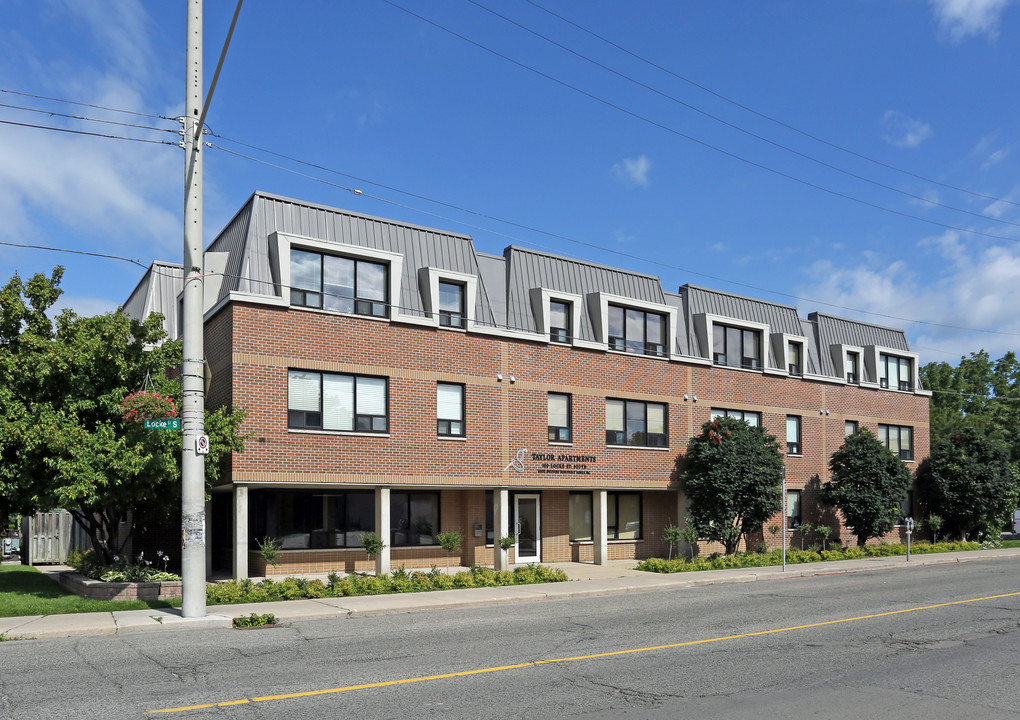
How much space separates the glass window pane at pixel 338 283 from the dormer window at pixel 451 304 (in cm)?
286

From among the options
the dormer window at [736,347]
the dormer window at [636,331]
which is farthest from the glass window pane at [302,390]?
the dormer window at [736,347]

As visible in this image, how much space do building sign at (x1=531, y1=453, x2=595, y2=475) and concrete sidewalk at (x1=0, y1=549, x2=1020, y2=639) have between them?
9.62ft

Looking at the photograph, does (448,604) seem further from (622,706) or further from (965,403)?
(965,403)

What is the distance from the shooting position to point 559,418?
27844mm

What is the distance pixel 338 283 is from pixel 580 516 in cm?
1193

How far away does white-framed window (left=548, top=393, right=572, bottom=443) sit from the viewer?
27656 millimetres

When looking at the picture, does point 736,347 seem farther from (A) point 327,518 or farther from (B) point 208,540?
(B) point 208,540

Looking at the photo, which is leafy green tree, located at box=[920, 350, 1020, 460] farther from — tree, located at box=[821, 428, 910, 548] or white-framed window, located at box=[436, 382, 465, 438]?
white-framed window, located at box=[436, 382, 465, 438]

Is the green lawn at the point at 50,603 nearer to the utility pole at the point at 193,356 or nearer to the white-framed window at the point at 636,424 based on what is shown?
the utility pole at the point at 193,356

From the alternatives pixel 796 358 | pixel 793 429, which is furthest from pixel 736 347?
pixel 793 429

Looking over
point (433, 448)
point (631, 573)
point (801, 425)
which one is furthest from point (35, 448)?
point (801, 425)

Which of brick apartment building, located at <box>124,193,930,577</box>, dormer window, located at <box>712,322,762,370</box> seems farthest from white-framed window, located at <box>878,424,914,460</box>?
dormer window, located at <box>712,322,762,370</box>

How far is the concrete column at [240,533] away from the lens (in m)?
21.4

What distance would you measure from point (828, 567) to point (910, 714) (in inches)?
790
